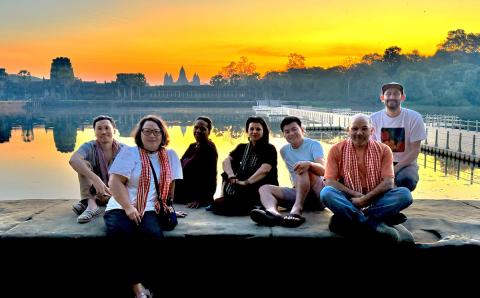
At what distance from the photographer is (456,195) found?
12.5 meters

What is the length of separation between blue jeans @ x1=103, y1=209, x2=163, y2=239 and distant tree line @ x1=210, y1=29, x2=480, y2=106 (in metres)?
61.0

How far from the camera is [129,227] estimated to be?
3438mm

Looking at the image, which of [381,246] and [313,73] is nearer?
[381,246]

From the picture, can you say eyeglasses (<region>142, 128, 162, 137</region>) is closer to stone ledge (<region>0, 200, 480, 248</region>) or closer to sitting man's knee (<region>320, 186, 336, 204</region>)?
stone ledge (<region>0, 200, 480, 248</region>)

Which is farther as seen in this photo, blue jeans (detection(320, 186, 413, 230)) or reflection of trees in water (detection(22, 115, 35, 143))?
reflection of trees in water (detection(22, 115, 35, 143))

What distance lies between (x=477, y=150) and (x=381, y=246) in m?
14.9

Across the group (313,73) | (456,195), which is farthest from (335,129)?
(313,73)

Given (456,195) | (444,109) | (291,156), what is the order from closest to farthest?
1. (291,156)
2. (456,195)
3. (444,109)

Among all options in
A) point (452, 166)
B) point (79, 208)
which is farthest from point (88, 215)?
point (452, 166)

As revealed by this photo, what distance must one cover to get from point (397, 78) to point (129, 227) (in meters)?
75.5

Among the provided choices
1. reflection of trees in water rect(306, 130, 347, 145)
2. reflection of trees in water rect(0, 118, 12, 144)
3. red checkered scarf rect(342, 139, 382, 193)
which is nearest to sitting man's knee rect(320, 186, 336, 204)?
red checkered scarf rect(342, 139, 382, 193)

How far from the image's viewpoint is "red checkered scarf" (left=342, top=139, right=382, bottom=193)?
3699 mm

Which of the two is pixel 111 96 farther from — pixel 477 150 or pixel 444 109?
pixel 477 150

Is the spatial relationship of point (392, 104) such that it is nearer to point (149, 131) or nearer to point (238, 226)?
point (238, 226)
